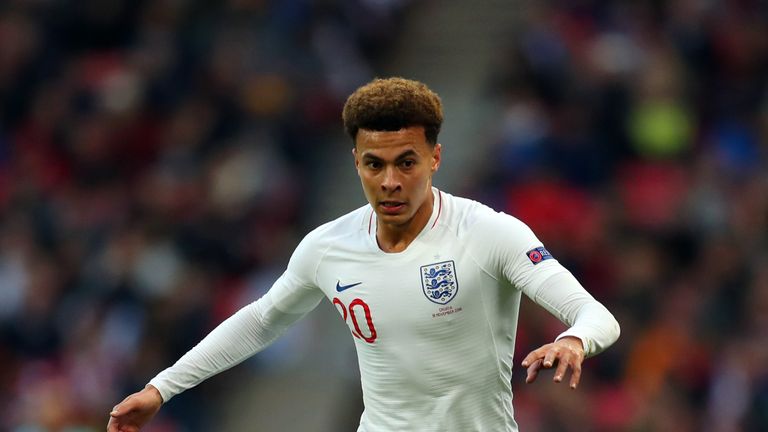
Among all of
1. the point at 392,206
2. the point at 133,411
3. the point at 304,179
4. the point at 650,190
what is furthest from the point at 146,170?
the point at 392,206

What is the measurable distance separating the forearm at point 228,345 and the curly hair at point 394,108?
1.03m

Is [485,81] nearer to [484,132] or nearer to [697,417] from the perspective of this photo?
[484,132]

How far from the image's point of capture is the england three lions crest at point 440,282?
17.8 feet

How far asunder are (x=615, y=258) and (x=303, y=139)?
415 centimetres

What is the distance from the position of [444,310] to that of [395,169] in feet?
1.95

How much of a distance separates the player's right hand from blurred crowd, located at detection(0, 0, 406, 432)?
623 centimetres

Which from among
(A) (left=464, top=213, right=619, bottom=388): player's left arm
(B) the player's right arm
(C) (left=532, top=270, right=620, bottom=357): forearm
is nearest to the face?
(A) (left=464, top=213, right=619, bottom=388): player's left arm

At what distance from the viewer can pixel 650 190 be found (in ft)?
39.3

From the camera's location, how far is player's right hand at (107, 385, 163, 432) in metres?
5.83

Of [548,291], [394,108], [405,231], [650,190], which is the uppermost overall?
[394,108]

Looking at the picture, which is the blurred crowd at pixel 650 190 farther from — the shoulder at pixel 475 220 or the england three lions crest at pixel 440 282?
the england three lions crest at pixel 440 282

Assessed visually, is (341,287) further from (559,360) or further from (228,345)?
(559,360)

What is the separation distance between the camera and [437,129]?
558cm

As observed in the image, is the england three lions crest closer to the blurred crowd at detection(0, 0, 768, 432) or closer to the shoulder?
the shoulder
